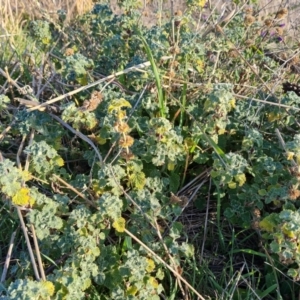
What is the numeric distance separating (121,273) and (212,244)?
446 mm

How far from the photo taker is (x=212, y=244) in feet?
6.03

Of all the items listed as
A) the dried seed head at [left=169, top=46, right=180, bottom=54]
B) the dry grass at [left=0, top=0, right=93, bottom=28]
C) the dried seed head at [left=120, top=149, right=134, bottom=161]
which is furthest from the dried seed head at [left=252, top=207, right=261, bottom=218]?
the dry grass at [left=0, top=0, right=93, bottom=28]

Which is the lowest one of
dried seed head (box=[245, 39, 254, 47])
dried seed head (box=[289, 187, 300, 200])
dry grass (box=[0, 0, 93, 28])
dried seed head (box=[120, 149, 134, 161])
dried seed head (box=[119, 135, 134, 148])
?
dry grass (box=[0, 0, 93, 28])

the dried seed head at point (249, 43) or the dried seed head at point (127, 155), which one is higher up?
the dried seed head at point (249, 43)

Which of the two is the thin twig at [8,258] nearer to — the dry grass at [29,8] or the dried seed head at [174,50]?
the dried seed head at [174,50]

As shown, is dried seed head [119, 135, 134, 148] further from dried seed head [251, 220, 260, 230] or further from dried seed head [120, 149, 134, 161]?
dried seed head [251, 220, 260, 230]

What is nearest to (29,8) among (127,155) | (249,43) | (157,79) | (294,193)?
(249,43)

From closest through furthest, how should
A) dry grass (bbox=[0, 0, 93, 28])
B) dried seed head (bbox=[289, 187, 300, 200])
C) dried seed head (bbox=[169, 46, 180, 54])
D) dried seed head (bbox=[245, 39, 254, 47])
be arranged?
1. dried seed head (bbox=[289, 187, 300, 200])
2. dried seed head (bbox=[169, 46, 180, 54])
3. dried seed head (bbox=[245, 39, 254, 47])
4. dry grass (bbox=[0, 0, 93, 28])

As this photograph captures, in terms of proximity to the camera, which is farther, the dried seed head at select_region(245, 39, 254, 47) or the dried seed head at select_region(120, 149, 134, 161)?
the dried seed head at select_region(245, 39, 254, 47)

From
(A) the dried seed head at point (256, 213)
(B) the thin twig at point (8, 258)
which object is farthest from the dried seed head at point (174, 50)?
(B) the thin twig at point (8, 258)

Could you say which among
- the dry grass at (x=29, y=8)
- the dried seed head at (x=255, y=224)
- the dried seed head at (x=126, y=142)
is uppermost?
the dried seed head at (x=126, y=142)

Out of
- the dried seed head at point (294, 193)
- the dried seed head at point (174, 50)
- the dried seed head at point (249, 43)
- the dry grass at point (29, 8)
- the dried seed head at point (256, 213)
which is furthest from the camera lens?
the dry grass at point (29, 8)

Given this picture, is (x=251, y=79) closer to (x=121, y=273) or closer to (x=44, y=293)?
(x=121, y=273)

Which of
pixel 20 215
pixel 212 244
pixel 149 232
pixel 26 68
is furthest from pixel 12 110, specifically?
pixel 212 244
